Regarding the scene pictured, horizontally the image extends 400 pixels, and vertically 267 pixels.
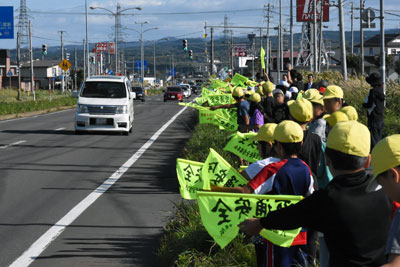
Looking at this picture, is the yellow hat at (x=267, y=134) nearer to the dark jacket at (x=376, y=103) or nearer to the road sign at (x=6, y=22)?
the dark jacket at (x=376, y=103)

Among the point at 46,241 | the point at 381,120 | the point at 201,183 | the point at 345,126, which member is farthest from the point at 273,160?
the point at 381,120

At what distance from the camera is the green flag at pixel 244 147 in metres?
8.85

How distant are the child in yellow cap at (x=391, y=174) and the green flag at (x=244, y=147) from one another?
18.1ft

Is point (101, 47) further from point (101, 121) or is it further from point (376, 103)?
point (376, 103)

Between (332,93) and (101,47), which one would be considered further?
(101,47)

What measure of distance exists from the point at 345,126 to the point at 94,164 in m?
12.6

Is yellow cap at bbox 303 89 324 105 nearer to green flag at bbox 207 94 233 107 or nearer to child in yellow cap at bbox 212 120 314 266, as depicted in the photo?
child in yellow cap at bbox 212 120 314 266

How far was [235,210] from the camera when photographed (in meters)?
4.79

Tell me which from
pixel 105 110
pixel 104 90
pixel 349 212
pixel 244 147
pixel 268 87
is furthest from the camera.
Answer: pixel 104 90

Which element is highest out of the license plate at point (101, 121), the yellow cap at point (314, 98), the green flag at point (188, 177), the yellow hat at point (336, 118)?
the yellow cap at point (314, 98)

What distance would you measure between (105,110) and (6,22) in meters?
20.6

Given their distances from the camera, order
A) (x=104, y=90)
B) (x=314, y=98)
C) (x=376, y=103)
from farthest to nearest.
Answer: (x=104, y=90), (x=376, y=103), (x=314, y=98)

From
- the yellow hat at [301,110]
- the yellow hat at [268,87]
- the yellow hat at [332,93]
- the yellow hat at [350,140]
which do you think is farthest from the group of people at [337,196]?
the yellow hat at [268,87]

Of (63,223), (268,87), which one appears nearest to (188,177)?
(63,223)
